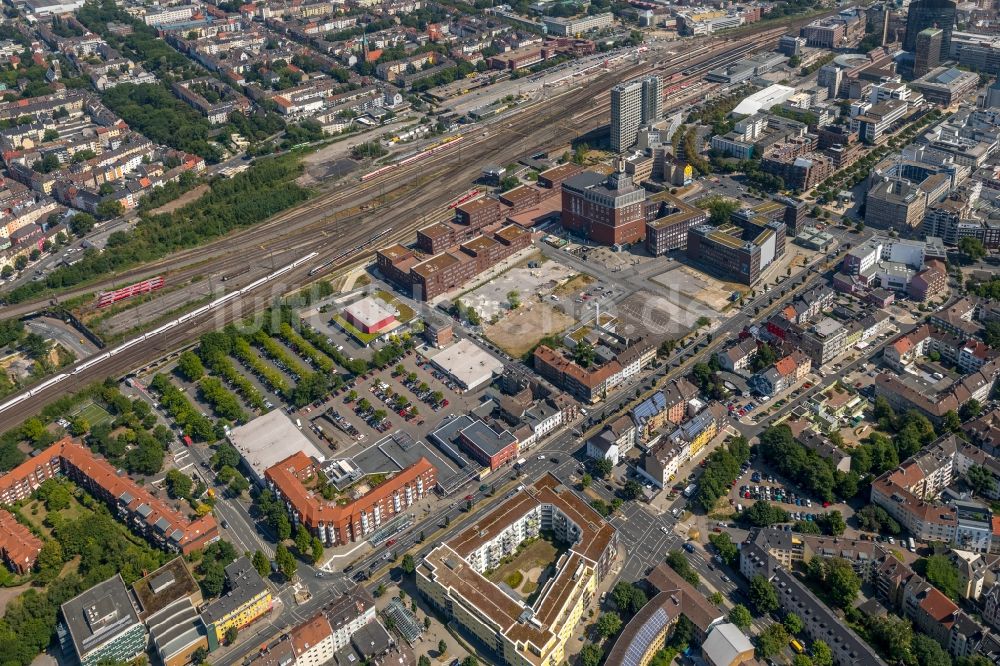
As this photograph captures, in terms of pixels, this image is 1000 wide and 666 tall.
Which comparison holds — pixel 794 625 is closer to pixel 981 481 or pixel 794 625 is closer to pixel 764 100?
pixel 981 481

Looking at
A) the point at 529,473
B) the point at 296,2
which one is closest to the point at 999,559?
the point at 529,473

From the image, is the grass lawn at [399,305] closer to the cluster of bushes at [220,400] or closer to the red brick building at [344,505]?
the cluster of bushes at [220,400]

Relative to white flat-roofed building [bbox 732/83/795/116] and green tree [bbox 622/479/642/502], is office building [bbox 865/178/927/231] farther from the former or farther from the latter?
green tree [bbox 622/479/642/502]

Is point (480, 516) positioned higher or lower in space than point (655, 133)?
lower

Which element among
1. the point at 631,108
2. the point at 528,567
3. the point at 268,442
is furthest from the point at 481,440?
the point at 631,108

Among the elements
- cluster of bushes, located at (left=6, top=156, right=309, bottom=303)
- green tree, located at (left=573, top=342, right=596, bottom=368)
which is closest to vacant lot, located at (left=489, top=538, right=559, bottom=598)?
green tree, located at (left=573, top=342, right=596, bottom=368)

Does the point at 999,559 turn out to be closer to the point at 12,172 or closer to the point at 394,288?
the point at 394,288
